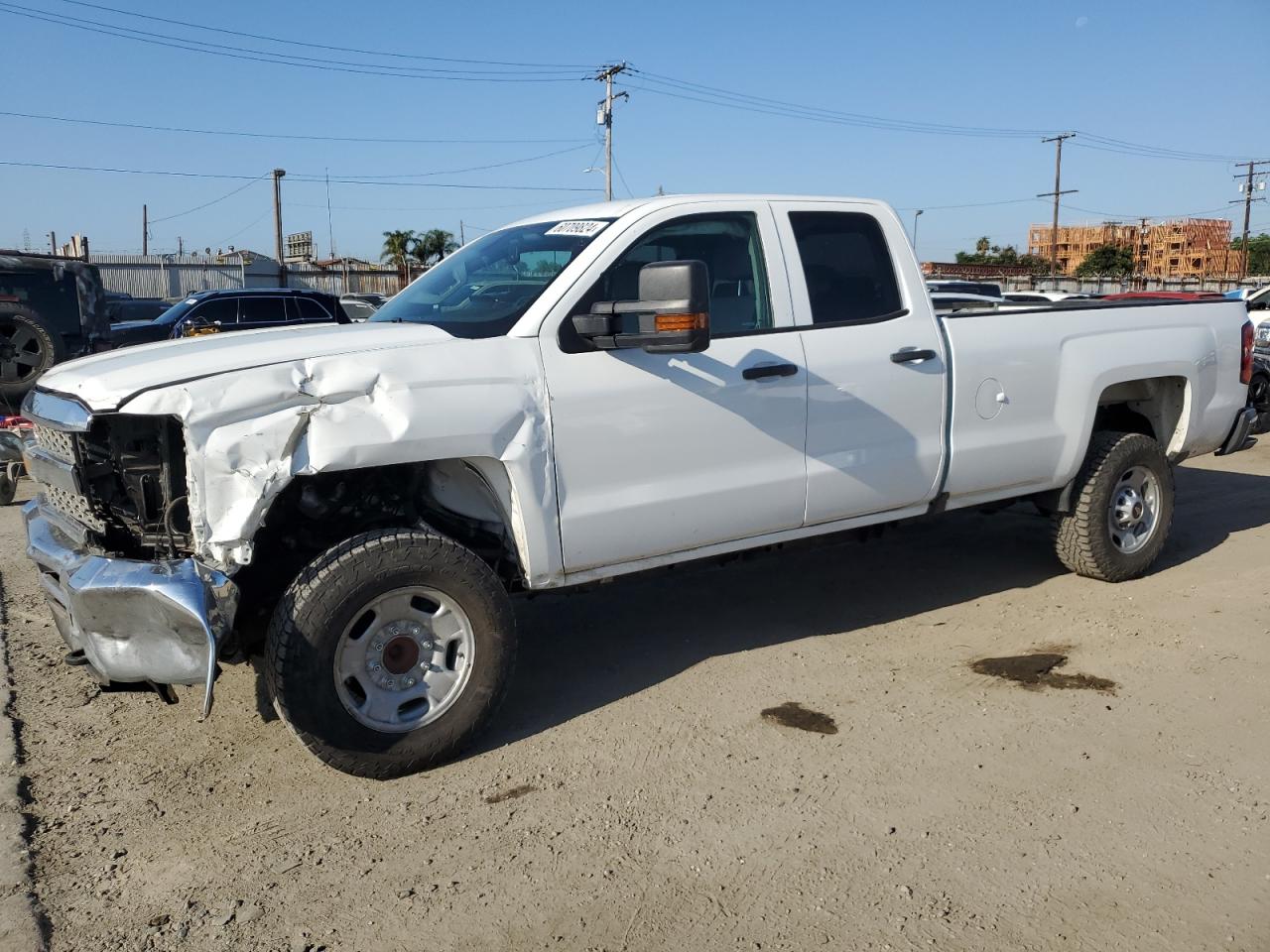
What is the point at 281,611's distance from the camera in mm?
3623

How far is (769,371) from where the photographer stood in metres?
4.48

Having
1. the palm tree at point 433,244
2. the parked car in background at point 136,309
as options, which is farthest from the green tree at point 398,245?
the parked car in background at point 136,309

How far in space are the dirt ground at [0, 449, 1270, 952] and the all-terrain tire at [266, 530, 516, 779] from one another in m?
0.16

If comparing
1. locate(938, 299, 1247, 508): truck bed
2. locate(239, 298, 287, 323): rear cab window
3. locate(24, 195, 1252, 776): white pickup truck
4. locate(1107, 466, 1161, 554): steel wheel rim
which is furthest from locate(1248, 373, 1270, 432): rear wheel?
locate(239, 298, 287, 323): rear cab window

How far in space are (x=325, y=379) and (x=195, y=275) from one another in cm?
3751

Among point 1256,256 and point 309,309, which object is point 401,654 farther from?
point 1256,256

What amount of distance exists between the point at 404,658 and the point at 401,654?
0.7 inches

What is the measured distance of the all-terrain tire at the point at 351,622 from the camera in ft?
11.8

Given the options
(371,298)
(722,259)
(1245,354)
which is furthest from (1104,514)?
(371,298)

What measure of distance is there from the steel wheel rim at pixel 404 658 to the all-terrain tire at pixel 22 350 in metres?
6.63

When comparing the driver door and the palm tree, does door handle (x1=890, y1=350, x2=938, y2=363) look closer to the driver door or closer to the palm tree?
the driver door

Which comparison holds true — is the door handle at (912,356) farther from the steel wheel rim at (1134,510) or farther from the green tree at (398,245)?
the green tree at (398,245)

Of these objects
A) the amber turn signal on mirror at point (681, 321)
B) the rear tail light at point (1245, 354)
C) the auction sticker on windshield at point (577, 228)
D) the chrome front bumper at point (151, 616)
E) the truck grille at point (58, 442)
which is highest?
the auction sticker on windshield at point (577, 228)

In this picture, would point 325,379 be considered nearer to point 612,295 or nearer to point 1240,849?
point 612,295
